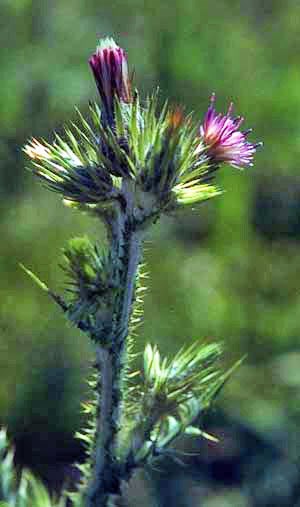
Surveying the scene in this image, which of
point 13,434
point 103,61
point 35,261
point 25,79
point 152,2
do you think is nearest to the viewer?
point 103,61

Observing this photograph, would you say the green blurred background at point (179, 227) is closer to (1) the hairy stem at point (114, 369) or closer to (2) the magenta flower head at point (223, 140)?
(1) the hairy stem at point (114, 369)

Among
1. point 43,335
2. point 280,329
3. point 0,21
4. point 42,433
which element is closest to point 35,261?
point 43,335

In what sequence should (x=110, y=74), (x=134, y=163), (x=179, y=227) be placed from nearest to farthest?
(x=134, y=163), (x=110, y=74), (x=179, y=227)

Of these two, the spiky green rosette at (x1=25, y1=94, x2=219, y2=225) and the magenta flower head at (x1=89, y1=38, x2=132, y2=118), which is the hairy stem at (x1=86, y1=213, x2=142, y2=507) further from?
the magenta flower head at (x1=89, y1=38, x2=132, y2=118)

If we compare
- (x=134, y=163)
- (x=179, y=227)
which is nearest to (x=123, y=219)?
(x=134, y=163)

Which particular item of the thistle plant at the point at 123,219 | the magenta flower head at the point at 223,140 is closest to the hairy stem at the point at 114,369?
the thistle plant at the point at 123,219

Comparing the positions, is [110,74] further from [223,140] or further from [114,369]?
[114,369]

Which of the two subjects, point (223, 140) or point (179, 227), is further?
point (179, 227)

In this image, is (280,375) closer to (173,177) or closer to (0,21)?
(173,177)

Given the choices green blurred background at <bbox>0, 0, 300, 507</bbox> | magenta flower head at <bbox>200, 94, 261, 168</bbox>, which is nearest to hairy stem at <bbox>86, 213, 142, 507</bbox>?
magenta flower head at <bbox>200, 94, 261, 168</bbox>
